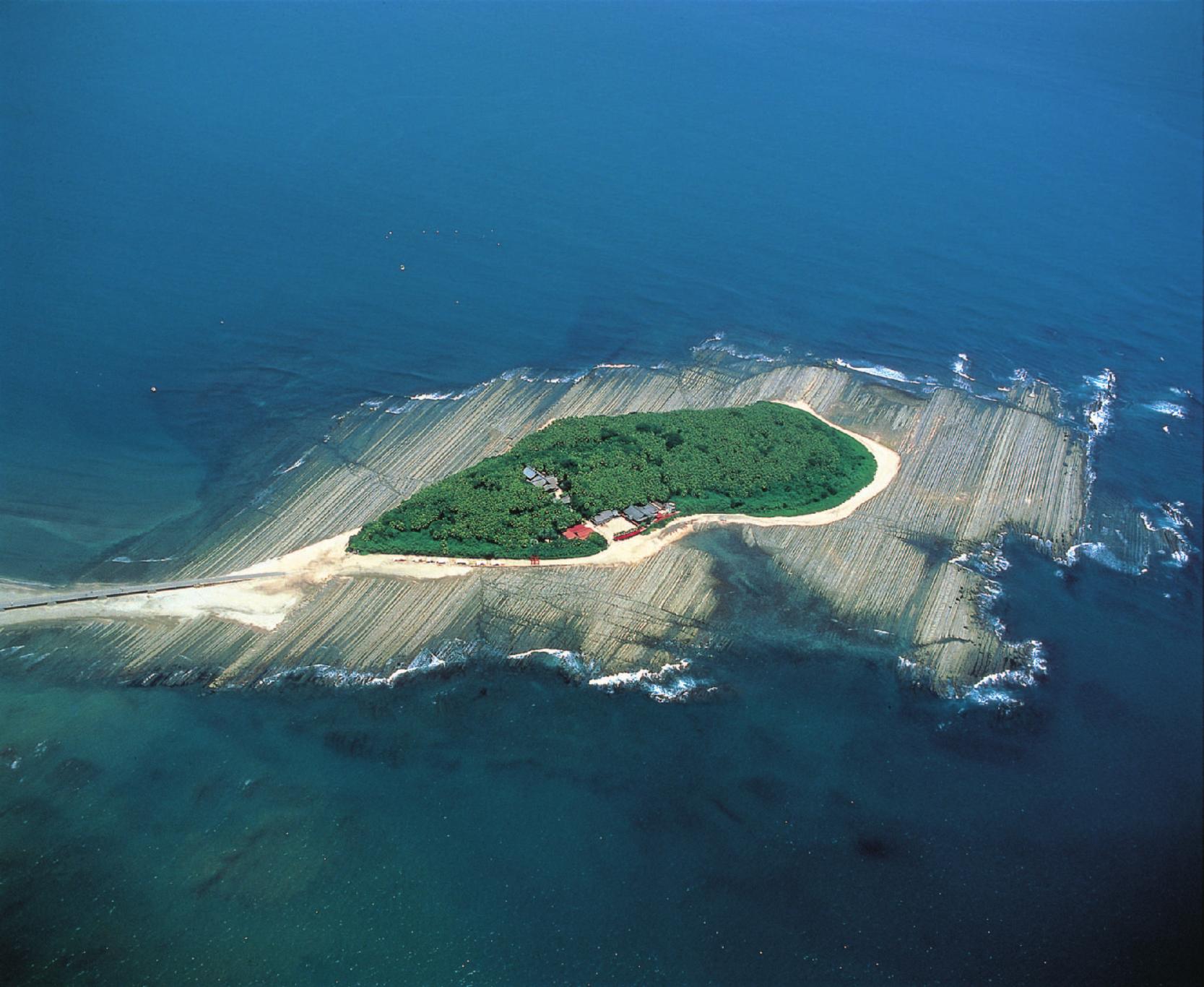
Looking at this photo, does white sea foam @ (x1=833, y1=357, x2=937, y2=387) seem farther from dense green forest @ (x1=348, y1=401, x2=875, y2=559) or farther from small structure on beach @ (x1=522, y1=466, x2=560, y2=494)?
small structure on beach @ (x1=522, y1=466, x2=560, y2=494)

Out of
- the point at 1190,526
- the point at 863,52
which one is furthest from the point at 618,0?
the point at 1190,526

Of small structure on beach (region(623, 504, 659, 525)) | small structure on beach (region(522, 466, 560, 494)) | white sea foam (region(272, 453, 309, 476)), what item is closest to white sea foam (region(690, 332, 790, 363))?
small structure on beach (region(623, 504, 659, 525))

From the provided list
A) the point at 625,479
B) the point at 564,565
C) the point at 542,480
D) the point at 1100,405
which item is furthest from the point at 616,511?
the point at 1100,405

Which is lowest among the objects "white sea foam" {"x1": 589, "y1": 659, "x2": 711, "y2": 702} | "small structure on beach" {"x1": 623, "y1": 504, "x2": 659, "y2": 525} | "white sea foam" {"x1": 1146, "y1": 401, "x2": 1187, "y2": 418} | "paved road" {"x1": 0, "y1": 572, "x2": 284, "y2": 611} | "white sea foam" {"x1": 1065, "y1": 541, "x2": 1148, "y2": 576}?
"paved road" {"x1": 0, "y1": 572, "x2": 284, "y2": 611}

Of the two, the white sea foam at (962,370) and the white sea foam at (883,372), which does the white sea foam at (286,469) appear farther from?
the white sea foam at (962,370)

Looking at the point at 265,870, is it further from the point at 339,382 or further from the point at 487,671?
the point at 339,382

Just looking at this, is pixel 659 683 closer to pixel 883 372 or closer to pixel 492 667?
pixel 492 667
